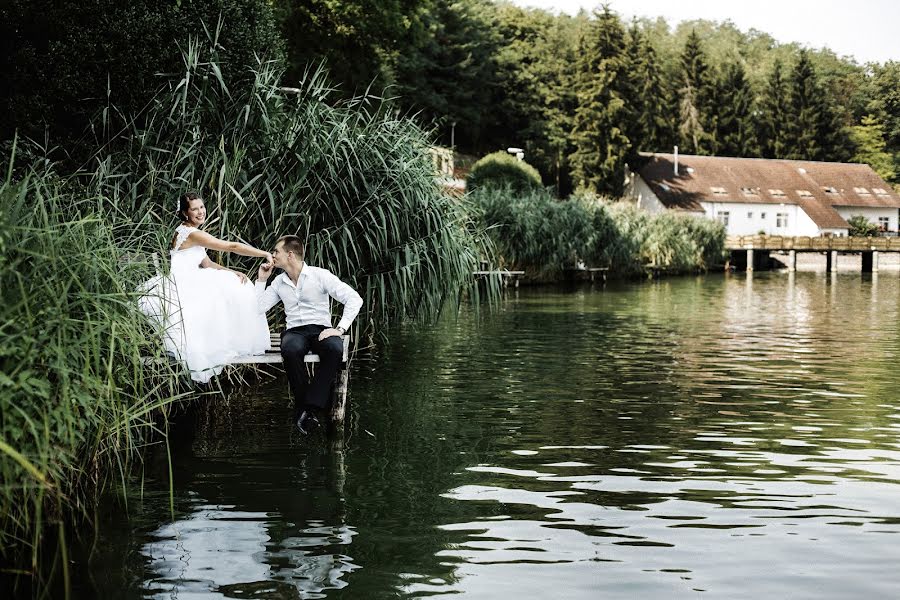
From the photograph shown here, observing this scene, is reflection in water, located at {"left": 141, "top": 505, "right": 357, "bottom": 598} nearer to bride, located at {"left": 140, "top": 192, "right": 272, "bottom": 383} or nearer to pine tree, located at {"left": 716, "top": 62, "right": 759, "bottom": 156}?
bride, located at {"left": 140, "top": 192, "right": 272, "bottom": 383}

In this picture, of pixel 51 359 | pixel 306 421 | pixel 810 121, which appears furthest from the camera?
pixel 810 121

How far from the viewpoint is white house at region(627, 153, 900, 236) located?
7969 cm

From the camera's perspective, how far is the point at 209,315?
9.20 metres

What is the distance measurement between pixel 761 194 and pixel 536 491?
77643mm

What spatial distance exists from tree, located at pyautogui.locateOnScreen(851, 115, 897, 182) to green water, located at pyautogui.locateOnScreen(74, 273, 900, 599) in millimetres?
85970

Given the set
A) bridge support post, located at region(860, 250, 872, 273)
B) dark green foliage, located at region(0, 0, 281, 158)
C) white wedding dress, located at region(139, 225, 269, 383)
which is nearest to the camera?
white wedding dress, located at region(139, 225, 269, 383)

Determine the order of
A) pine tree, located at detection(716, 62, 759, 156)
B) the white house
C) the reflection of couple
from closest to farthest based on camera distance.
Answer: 1. the reflection of couple
2. the white house
3. pine tree, located at detection(716, 62, 759, 156)

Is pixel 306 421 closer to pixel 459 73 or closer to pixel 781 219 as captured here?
pixel 459 73

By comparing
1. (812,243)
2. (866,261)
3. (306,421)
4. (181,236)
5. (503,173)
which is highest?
(503,173)

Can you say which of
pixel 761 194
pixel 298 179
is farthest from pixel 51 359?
pixel 761 194

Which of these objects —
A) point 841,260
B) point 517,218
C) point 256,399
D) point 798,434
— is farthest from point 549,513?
point 841,260

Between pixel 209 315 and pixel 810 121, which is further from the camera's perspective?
pixel 810 121

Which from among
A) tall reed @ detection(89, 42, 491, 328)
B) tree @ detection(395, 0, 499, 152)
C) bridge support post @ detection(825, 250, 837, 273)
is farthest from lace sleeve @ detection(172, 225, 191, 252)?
bridge support post @ detection(825, 250, 837, 273)

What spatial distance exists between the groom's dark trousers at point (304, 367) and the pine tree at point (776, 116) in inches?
3483
